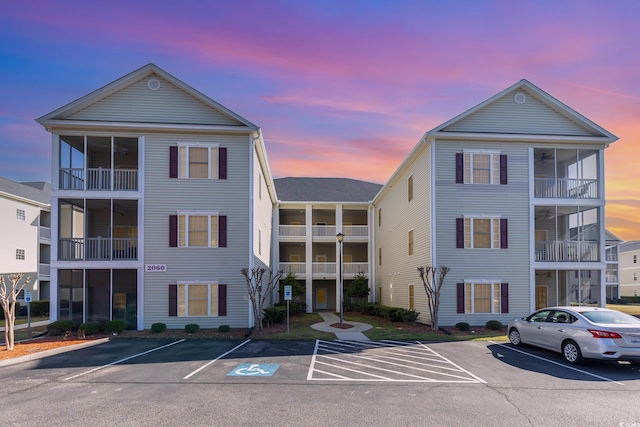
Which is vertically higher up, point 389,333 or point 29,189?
point 29,189

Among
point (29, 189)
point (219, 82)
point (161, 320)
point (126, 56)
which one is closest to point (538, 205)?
point (219, 82)

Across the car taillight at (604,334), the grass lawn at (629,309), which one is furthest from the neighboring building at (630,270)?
the car taillight at (604,334)

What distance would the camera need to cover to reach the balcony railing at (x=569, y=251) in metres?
21.0

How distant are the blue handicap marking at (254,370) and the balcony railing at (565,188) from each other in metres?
16.0

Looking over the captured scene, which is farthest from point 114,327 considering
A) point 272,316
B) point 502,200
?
point 502,200

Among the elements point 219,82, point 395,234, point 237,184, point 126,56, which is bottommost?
point 395,234

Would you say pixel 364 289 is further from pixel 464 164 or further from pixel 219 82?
pixel 219 82

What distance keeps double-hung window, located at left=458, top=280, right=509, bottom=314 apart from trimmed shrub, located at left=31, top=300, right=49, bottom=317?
2706 cm

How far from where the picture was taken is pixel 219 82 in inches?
710

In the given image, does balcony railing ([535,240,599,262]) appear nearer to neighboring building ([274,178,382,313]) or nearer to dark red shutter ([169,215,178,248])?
neighboring building ([274,178,382,313])

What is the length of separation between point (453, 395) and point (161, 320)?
1411cm

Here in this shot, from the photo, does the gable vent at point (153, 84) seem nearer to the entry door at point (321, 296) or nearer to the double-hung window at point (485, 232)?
the double-hung window at point (485, 232)

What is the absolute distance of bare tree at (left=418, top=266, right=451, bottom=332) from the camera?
61.6 ft

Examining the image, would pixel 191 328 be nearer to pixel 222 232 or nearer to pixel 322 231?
pixel 222 232
